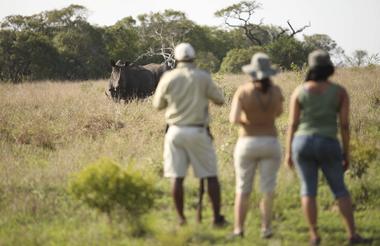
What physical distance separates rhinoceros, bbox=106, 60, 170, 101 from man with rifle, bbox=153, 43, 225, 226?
455 inches

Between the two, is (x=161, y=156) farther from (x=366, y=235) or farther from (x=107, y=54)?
(x=107, y=54)

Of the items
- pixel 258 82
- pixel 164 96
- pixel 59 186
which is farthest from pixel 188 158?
pixel 59 186

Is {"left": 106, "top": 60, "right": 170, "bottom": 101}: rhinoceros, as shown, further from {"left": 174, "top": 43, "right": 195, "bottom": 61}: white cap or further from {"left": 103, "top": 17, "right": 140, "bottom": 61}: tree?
{"left": 103, "top": 17, "right": 140, "bottom": 61}: tree

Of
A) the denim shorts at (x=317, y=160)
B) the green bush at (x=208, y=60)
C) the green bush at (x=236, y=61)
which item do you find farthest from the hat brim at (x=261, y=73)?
the green bush at (x=208, y=60)

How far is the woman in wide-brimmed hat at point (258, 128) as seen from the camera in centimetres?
576

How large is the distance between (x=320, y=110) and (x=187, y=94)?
5.16ft

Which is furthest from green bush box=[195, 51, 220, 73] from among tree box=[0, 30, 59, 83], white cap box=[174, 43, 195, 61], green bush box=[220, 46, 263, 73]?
white cap box=[174, 43, 195, 61]

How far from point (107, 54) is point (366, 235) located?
39.7 m

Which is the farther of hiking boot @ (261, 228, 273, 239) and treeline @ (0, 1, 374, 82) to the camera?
treeline @ (0, 1, 374, 82)

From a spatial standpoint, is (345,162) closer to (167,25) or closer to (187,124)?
(187,124)

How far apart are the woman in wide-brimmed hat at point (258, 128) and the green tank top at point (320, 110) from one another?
351mm

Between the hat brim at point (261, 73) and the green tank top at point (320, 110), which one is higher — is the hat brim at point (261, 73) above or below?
above

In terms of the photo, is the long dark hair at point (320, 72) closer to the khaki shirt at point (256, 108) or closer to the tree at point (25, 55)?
the khaki shirt at point (256, 108)

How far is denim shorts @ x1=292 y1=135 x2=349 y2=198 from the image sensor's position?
5.56 m
